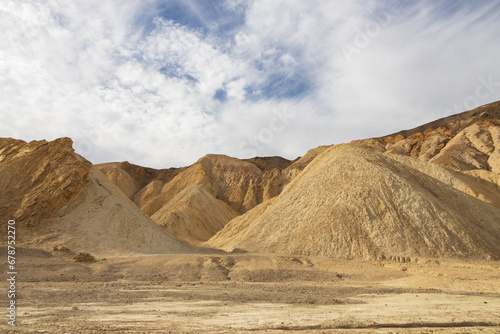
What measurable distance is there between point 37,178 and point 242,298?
2246 cm

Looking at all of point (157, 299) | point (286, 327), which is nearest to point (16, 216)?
point (157, 299)

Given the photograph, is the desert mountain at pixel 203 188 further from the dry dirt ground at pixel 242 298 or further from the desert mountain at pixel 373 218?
the dry dirt ground at pixel 242 298

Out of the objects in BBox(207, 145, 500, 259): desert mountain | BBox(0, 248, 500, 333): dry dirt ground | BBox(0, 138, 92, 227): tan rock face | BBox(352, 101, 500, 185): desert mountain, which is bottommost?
BBox(0, 248, 500, 333): dry dirt ground

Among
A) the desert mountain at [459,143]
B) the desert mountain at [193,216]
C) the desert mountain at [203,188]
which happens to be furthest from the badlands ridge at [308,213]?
the desert mountain at [459,143]

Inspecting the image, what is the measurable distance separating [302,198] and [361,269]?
1051 cm

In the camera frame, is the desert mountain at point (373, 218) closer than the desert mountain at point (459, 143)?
Yes

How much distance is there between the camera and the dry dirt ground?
7.29 metres

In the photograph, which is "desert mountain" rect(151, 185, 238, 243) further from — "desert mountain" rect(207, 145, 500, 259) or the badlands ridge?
"desert mountain" rect(207, 145, 500, 259)

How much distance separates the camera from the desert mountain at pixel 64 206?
75.1 feet

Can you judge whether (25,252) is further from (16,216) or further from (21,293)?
(21,293)

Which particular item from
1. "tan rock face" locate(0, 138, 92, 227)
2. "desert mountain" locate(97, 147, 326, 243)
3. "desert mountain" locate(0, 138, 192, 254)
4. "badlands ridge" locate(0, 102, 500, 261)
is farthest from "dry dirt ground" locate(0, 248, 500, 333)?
"desert mountain" locate(97, 147, 326, 243)

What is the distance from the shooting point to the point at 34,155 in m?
27.9

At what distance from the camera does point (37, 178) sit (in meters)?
26.3

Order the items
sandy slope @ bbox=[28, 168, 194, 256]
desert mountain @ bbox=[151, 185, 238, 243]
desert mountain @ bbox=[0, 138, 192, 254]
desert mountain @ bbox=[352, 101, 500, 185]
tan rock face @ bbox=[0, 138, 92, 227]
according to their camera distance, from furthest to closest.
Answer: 1. desert mountain @ bbox=[352, 101, 500, 185]
2. desert mountain @ bbox=[151, 185, 238, 243]
3. tan rock face @ bbox=[0, 138, 92, 227]
4. desert mountain @ bbox=[0, 138, 192, 254]
5. sandy slope @ bbox=[28, 168, 194, 256]
